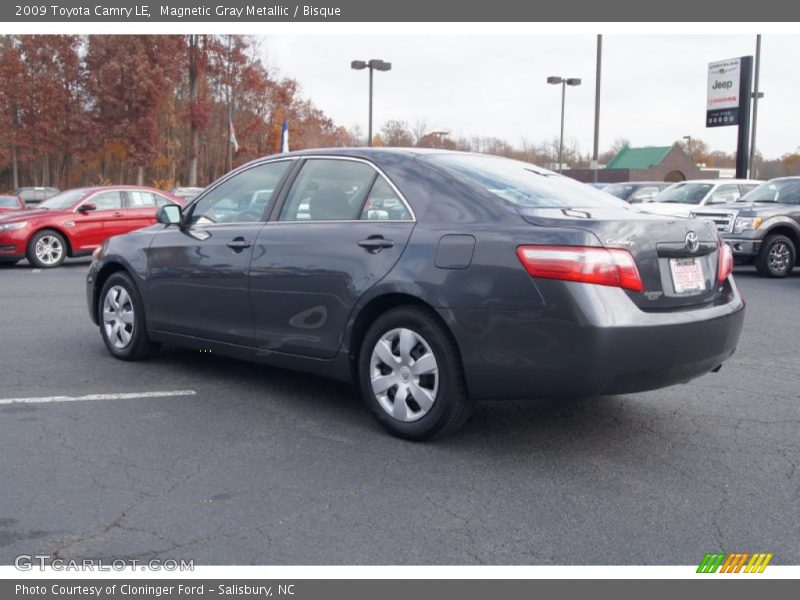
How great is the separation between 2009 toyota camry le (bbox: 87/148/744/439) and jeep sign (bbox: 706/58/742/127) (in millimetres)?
26334

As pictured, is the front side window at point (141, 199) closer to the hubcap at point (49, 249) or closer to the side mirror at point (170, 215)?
the hubcap at point (49, 249)

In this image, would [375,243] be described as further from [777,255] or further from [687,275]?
[777,255]

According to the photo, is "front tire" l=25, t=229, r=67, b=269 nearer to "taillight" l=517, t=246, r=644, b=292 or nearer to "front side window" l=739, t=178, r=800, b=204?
"front side window" l=739, t=178, r=800, b=204

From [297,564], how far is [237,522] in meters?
0.51

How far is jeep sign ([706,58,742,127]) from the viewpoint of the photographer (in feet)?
96.1

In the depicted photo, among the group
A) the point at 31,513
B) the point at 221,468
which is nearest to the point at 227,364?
the point at 221,468

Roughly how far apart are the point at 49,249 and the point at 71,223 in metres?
0.60

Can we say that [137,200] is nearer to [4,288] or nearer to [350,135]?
[4,288]

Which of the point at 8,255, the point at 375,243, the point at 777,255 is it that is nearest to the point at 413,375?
the point at 375,243

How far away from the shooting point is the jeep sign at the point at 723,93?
29281mm

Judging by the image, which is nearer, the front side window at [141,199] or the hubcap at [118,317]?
the hubcap at [118,317]

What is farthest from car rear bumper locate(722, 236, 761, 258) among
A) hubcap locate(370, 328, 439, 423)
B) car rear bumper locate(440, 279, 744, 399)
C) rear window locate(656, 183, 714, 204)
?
hubcap locate(370, 328, 439, 423)

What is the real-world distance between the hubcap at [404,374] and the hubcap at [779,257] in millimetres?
11681

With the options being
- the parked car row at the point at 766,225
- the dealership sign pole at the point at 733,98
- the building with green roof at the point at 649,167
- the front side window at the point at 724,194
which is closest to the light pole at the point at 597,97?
the dealership sign pole at the point at 733,98
